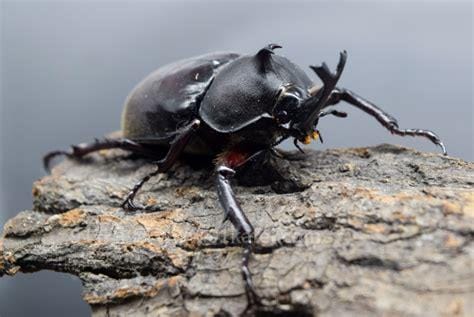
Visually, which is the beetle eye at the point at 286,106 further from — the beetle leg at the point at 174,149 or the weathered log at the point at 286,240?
the beetle leg at the point at 174,149

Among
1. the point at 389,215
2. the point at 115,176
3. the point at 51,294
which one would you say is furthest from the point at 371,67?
the point at 51,294

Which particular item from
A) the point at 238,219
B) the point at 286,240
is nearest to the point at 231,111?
the point at 238,219

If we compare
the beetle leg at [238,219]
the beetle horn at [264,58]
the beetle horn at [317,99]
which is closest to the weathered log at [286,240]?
the beetle leg at [238,219]

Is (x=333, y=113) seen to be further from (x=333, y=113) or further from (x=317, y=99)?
(x=317, y=99)

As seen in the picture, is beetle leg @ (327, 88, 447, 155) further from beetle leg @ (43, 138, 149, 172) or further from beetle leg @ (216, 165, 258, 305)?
beetle leg @ (43, 138, 149, 172)

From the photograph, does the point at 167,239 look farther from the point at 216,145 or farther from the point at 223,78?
the point at 223,78

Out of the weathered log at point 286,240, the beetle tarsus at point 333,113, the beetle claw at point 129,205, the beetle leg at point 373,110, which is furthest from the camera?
the beetle leg at point 373,110
